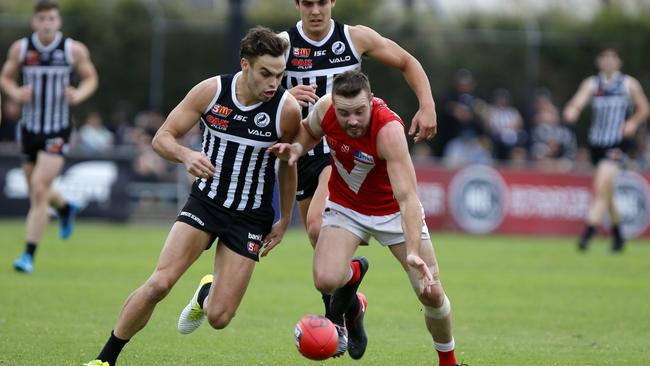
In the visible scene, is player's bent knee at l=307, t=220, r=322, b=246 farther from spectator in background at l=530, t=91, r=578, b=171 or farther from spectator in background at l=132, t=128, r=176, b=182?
spectator in background at l=530, t=91, r=578, b=171

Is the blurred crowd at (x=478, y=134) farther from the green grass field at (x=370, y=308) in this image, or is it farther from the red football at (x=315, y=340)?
the red football at (x=315, y=340)

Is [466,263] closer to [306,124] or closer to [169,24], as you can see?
[306,124]

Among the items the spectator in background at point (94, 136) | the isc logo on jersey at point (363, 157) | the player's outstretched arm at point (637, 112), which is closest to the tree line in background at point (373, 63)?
the spectator in background at point (94, 136)

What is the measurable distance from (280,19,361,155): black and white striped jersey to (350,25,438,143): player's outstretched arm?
0.09 meters

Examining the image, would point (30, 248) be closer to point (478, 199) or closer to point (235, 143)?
point (235, 143)

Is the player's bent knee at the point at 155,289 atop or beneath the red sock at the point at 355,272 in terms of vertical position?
atop

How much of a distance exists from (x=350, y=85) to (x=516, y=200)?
13.5 m

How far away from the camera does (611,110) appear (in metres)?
16.8

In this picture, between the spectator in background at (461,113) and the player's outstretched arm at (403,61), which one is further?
the spectator in background at (461,113)

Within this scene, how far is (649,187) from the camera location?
19.7 m

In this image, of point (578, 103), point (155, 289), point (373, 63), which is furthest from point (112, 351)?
point (373, 63)

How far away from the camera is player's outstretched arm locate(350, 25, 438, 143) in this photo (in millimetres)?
8195

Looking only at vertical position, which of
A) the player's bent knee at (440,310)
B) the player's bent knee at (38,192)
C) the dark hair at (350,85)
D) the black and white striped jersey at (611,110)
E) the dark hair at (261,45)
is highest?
the dark hair at (261,45)

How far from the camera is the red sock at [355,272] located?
8.04m
